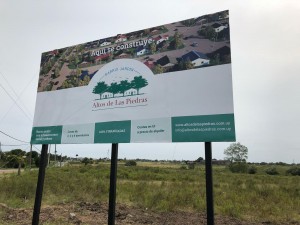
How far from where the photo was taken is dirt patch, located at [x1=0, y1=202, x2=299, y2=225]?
275 inches

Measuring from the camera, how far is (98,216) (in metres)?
7.69

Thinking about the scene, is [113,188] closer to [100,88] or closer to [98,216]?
[100,88]

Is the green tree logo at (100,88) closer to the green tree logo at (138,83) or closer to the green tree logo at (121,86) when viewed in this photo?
the green tree logo at (121,86)

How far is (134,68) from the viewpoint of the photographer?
15.7 ft

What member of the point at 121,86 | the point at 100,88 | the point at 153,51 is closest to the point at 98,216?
the point at 100,88

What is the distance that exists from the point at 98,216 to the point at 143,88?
4.76 m

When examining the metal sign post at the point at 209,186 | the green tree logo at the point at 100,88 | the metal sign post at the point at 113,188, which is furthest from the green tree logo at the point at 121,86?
the metal sign post at the point at 209,186

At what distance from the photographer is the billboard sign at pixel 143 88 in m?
4.00

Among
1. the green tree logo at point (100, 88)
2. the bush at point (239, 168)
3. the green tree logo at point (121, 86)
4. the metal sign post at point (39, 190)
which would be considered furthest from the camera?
the bush at point (239, 168)

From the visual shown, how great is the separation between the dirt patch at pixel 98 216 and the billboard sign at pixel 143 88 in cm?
264

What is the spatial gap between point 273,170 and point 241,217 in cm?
4252

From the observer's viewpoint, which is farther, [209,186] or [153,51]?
[153,51]

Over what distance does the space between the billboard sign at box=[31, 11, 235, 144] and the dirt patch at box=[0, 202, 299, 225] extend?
2.64 m

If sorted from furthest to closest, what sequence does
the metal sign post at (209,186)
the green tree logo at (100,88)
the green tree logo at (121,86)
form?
1. the green tree logo at (100,88)
2. the green tree logo at (121,86)
3. the metal sign post at (209,186)
